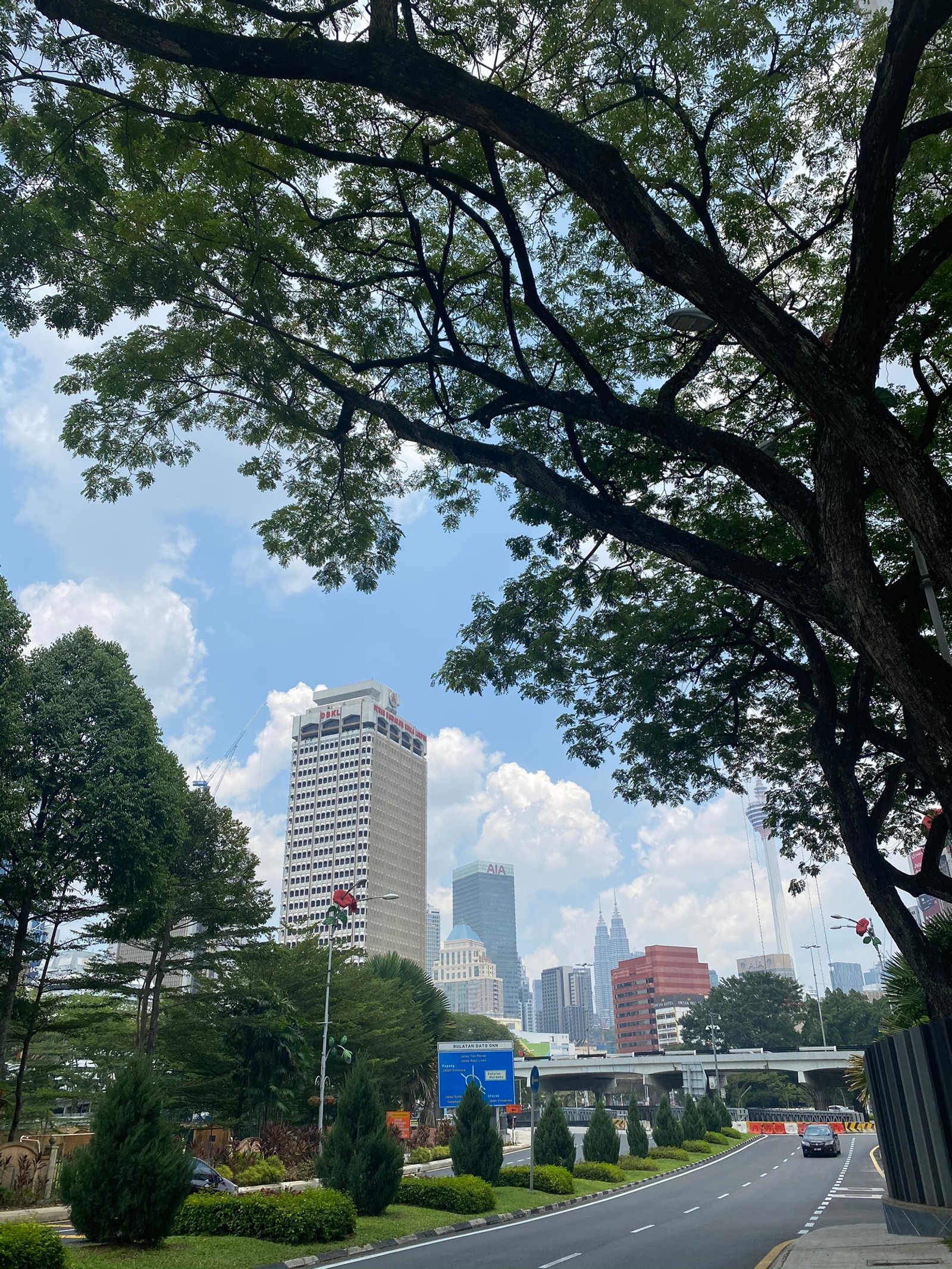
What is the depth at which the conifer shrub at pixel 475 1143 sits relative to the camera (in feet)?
78.0

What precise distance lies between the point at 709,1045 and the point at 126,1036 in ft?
278

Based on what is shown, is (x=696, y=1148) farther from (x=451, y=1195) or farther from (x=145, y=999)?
(x=451, y=1195)

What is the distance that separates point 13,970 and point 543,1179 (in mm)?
15762

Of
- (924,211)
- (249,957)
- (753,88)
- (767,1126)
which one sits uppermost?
(753,88)

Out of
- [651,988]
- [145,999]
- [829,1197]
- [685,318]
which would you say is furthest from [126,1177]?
[651,988]

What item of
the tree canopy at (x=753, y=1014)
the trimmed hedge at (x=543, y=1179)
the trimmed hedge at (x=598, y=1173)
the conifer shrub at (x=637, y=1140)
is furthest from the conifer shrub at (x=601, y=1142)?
the tree canopy at (x=753, y=1014)

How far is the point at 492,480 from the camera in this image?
42.7 feet

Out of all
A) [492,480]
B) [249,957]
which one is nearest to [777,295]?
[492,480]

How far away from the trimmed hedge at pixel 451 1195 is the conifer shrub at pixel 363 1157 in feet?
5.95

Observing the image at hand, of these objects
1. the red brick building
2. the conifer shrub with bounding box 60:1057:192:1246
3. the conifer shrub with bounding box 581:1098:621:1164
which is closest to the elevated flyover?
the conifer shrub with bounding box 581:1098:621:1164

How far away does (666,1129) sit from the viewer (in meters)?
46.8

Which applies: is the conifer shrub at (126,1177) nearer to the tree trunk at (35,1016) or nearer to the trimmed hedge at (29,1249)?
the trimmed hedge at (29,1249)

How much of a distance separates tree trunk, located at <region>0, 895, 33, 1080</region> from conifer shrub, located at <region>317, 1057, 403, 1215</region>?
11473mm

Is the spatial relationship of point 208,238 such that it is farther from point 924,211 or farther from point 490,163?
point 924,211
